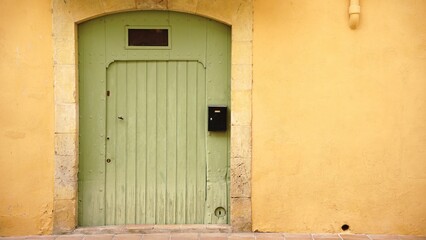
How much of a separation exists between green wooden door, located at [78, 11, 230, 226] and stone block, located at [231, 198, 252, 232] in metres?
0.22

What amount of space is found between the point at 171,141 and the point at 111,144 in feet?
2.25

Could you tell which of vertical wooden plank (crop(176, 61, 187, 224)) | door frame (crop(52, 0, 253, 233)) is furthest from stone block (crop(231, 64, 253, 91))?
vertical wooden plank (crop(176, 61, 187, 224))

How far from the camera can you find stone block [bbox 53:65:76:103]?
5.97 meters

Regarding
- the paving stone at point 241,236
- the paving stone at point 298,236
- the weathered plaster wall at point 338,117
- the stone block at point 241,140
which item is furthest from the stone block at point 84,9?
the paving stone at point 298,236

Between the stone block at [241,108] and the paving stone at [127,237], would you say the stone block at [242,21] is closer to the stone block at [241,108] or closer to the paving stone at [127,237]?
the stone block at [241,108]

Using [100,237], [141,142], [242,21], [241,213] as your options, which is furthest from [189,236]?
[242,21]

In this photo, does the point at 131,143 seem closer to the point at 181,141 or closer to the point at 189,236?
the point at 181,141

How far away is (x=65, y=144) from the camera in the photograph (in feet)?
19.7

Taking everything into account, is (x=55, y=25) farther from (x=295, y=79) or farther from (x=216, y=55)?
(x=295, y=79)

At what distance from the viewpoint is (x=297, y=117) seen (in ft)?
19.8

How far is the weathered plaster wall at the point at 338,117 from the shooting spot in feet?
19.5

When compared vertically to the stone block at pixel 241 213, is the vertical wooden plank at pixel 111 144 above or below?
above

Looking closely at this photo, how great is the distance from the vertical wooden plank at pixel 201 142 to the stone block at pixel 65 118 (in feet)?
→ 4.57

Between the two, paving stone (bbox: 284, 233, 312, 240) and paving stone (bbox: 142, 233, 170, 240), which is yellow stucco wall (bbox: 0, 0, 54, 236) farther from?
paving stone (bbox: 284, 233, 312, 240)
